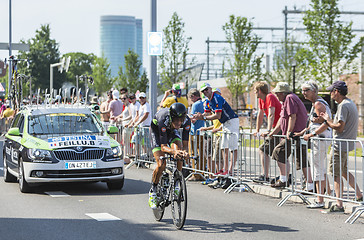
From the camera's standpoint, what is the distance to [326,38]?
2900cm

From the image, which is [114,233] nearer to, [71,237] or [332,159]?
[71,237]

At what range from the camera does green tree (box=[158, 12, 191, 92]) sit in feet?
142

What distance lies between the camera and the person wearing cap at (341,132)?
8.84 m

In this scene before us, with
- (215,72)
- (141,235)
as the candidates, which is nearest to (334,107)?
(141,235)

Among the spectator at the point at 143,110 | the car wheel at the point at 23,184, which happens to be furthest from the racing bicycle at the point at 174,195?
the spectator at the point at 143,110

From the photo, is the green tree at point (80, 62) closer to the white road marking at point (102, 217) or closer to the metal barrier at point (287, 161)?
the metal barrier at point (287, 161)

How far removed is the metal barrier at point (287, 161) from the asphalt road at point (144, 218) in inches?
16.7

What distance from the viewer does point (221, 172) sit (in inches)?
479

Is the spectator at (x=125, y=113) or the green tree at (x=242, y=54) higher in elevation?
the green tree at (x=242, y=54)

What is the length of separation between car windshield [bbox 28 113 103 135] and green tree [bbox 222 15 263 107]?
98.0 ft

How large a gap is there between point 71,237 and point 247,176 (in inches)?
208

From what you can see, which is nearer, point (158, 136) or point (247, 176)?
point (158, 136)

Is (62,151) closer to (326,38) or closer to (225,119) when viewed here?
(225,119)

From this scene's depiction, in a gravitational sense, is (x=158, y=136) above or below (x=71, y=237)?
above
